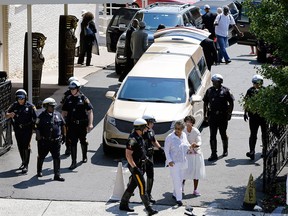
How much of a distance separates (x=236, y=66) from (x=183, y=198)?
1297 centimetres

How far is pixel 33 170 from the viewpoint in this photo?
1609 cm

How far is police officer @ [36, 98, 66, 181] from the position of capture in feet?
49.9

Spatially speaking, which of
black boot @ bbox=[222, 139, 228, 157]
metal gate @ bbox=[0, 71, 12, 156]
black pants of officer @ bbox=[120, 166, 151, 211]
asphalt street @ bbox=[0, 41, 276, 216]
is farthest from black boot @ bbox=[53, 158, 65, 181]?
black boot @ bbox=[222, 139, 228, 157]

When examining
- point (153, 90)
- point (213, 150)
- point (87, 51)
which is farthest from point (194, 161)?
point (87, 51)

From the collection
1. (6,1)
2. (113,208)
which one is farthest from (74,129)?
(6,1)

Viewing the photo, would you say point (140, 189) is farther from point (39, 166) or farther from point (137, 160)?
point (39, 166)

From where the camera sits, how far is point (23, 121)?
622 inches

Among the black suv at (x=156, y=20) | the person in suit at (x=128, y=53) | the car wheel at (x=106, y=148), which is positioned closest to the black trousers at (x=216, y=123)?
the car wheel at (x=106, y=148)

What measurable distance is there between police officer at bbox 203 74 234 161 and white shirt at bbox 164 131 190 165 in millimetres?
2710

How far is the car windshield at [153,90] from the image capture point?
1752 centimetres

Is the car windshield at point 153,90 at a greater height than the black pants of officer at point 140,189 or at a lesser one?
greater

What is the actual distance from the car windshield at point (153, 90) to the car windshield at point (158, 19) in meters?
8.07

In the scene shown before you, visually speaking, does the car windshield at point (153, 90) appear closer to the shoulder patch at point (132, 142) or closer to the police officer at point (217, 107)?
the police officer at point (217, 107)

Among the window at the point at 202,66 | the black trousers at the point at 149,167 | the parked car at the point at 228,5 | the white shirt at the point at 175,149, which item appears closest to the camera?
the black trousers at the point at 149,167
